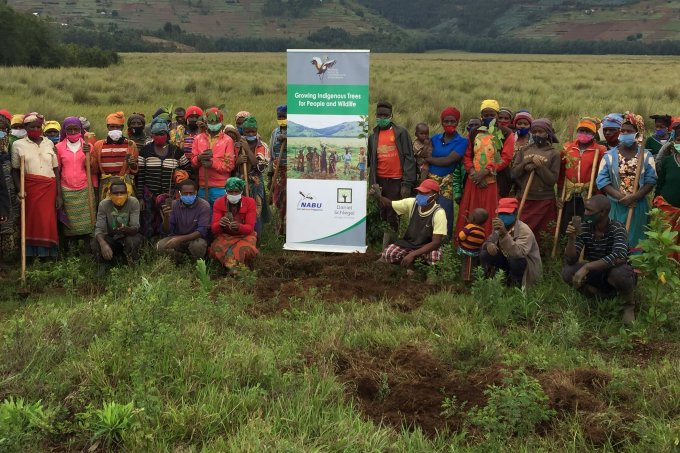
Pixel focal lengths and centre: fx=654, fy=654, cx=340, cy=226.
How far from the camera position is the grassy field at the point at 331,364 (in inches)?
147

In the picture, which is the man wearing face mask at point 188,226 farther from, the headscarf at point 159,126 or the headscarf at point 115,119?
the headscarf at point 115,119

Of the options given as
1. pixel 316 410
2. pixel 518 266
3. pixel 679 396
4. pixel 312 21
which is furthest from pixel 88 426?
pixel 312 21

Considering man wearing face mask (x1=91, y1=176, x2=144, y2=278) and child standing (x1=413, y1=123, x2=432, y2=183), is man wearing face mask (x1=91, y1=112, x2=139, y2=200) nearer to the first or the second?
man wearing face mask (x1=91, y1=176, x2=144, y2=278)

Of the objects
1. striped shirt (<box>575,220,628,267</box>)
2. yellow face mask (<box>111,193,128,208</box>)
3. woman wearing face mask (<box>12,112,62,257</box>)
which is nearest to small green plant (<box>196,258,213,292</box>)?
yellow face mask (<box>111,193,128,208</box>)

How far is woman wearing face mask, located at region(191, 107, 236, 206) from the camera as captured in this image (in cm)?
754

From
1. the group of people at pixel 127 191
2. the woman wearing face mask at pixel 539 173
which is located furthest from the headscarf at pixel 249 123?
the woman wearing face mask at pixel 539 173

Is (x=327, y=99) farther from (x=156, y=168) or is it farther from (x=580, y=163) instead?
(x=580, y=163)

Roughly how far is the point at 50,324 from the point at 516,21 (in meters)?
185

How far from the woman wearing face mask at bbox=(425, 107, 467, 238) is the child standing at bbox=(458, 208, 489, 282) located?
52 cm

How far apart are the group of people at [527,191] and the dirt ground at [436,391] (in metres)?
1.64

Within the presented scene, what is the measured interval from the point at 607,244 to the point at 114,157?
5.27m

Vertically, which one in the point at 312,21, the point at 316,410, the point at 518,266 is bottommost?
the point at 316,410

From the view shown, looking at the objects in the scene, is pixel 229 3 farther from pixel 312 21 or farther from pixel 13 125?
pixel 13 125

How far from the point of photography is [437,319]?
218 inches
